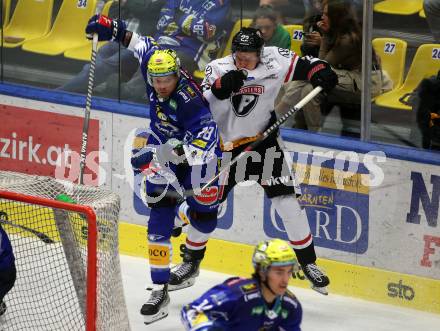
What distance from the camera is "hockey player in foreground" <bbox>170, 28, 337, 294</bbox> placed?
6352mm

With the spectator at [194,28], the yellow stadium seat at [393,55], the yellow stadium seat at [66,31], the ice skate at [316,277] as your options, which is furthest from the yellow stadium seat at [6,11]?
the ice skate at [316,277]

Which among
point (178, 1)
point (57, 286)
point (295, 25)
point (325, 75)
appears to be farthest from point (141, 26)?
point (57, 286)

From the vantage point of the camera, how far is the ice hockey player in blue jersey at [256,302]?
4438 millimetres

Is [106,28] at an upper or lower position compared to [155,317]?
upper

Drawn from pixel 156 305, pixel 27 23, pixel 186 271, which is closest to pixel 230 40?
pixel 186 271

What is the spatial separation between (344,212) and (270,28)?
1.09m

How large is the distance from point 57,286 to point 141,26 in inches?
77.1

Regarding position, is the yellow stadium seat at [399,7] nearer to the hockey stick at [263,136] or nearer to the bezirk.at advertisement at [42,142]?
the hockey stick at [263,136]

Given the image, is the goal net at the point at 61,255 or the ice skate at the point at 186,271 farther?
the ice skate at the point at 186,271

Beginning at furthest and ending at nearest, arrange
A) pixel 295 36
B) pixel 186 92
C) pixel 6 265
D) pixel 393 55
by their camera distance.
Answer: pixel 295 36 < pixel 393 55 < pixel 186 92 < pixel 6 265

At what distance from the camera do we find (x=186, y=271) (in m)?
6.69

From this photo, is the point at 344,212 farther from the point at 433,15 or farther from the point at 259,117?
the point at 433,15

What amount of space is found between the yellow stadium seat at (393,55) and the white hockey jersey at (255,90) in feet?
1.60

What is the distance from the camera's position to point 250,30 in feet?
20.6
